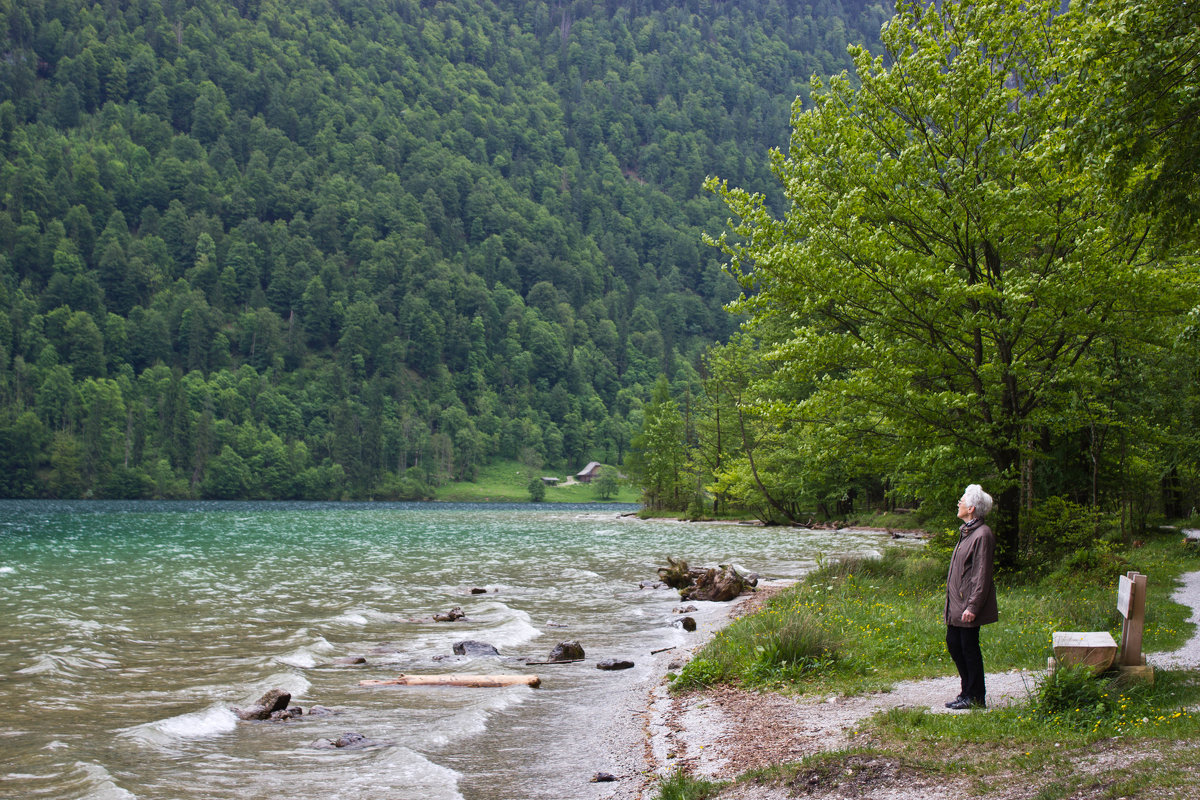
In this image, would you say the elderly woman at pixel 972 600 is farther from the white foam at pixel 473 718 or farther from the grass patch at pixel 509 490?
the grass patch at pixel 509 490

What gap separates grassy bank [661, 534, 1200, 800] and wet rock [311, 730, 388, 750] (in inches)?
168

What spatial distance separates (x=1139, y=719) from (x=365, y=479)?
160926 millimetres

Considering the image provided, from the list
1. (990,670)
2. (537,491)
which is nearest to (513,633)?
(990,670)

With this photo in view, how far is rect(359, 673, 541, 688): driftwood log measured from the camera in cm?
1359

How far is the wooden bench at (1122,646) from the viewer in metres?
8.32

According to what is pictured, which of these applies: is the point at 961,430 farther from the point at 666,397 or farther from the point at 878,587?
the point at 666,397

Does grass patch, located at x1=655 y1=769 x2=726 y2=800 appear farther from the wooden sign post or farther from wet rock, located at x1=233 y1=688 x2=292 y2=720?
wet rock, located at x1=233 y1=688 x2=292 y2=720

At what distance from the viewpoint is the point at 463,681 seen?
13.7 meters

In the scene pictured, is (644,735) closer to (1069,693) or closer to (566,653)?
(1069,693)

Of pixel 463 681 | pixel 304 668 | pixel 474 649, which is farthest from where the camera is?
pixel 474 649

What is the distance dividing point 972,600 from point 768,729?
2580mm

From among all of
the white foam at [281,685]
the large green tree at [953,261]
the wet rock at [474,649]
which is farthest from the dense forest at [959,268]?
the white foam at [281,685]

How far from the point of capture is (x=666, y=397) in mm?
98312

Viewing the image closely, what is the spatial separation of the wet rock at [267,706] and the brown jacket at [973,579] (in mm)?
8969
